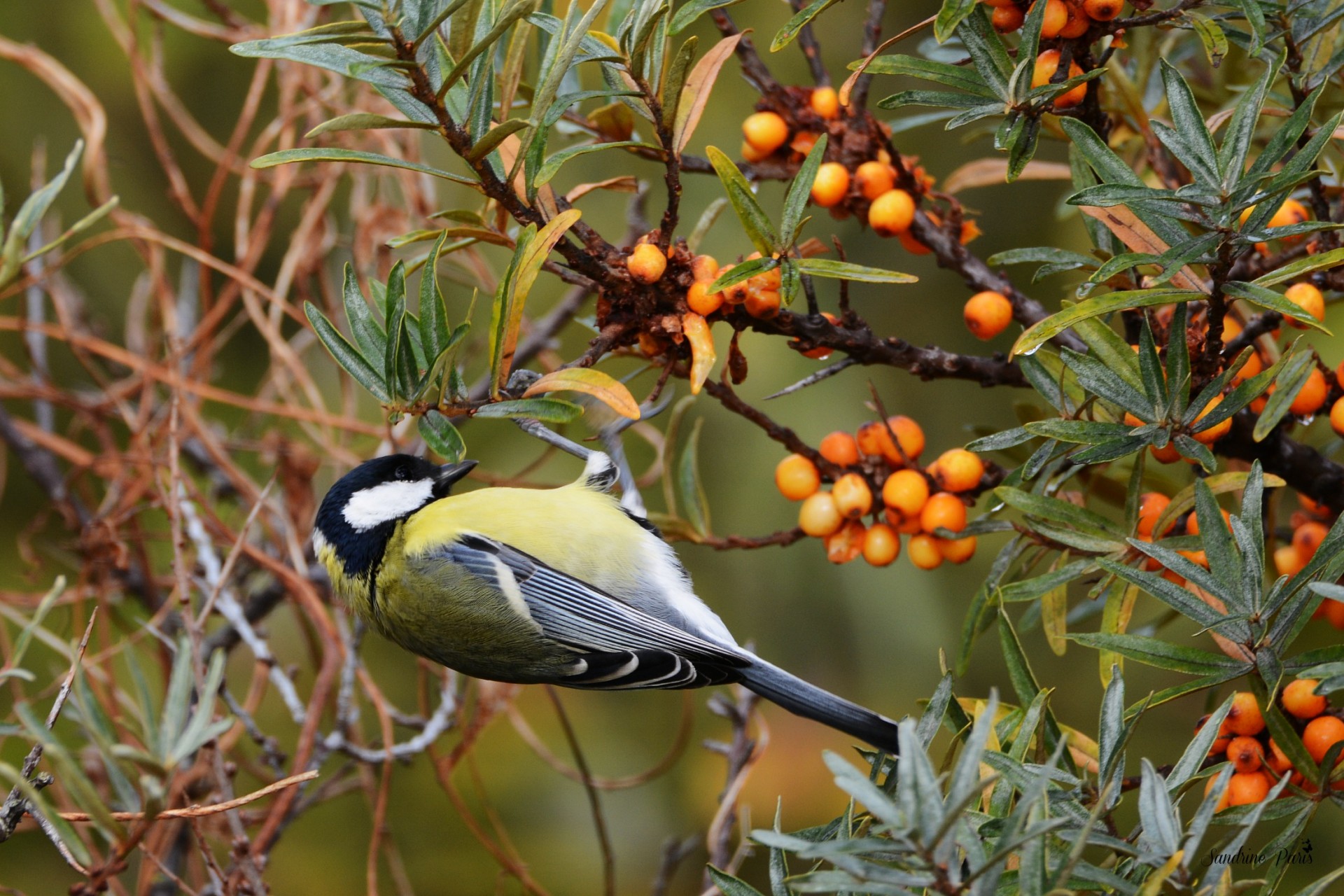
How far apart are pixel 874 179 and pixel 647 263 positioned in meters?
0.37

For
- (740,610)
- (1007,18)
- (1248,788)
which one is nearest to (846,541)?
(1248,788)

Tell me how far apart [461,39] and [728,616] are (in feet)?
5.68

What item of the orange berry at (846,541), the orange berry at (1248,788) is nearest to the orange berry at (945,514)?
the orange berry at (846,541)


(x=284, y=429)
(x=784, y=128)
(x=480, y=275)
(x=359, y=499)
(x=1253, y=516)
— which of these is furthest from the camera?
(x=284, y=429)

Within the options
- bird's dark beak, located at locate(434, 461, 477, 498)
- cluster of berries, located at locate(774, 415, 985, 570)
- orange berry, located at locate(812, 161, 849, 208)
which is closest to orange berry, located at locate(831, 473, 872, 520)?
cluster of berries, located at locate(774, 415, 985, 570)

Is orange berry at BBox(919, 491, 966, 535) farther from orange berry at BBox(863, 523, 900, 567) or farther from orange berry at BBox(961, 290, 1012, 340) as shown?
orange berry at BBox(961, 290, 1012, 340)

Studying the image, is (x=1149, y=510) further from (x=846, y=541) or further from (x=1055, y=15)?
(x=1055, y=15)

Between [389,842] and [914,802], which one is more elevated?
[914,802]

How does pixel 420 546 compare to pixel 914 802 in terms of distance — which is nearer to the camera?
pixel 914 802

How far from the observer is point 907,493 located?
4.35 ft

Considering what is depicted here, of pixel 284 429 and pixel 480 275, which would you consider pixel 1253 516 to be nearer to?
pixel 480 275

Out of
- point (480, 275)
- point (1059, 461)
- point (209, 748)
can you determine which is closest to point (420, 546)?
point (209, 748)

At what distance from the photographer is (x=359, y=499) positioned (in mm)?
1777

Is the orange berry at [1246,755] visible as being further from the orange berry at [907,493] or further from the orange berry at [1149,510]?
the orange berry at [907,493]
